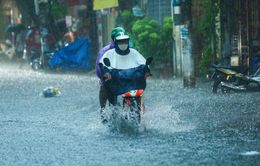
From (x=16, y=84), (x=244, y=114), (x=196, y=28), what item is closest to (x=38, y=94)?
(x=16, y=84)

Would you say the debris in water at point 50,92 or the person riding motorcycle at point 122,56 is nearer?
the person riding motorcycle at point 122,56

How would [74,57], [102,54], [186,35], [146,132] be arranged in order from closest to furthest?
[146,132]
[102,54]
[186,35]
[74,57]

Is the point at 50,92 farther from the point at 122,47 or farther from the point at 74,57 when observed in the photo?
the point at 74,57

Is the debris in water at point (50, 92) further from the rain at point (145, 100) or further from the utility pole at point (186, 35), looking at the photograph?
the utility pole at point (186, 35)

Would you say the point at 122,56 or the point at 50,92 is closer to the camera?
the point at 122,56

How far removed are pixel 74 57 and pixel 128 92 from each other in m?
17.5

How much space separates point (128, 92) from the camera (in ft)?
36.1

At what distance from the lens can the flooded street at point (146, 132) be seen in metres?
8.88

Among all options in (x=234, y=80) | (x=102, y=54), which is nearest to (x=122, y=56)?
(x=102, y=54)

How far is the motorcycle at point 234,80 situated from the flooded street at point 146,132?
0.84ft

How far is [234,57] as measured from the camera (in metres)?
20.4

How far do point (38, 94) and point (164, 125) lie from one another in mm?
8057

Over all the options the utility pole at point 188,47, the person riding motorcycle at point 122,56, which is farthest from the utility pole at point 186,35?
the person riding motorcycle at point 122,56

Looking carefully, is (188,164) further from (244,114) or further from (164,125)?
(244,114)
